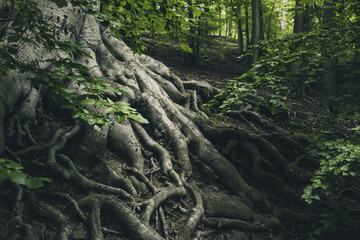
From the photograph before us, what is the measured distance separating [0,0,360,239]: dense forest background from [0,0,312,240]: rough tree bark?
21 mm

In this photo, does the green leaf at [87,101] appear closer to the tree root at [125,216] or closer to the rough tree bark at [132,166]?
the rough tree bark at [132,166]

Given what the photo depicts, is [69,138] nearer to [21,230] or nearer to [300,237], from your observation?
[21,230]

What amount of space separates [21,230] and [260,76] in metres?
4.05

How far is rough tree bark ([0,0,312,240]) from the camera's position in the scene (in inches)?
132

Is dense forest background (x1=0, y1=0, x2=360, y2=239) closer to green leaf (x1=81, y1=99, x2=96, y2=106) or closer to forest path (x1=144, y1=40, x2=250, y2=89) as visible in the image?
green leaf (x1=81, y1=99, x2=96, y2=106)

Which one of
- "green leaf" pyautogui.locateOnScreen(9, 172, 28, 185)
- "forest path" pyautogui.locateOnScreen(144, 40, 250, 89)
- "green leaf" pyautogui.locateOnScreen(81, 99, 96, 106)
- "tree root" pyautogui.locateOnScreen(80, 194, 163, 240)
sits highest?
"forest path" pyautogui.locateOnScreen(144, 40, 250, 89)

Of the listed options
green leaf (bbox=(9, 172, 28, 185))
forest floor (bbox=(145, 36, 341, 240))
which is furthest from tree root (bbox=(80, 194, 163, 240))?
green leaf (bbox=(9, 172, 28, 185))

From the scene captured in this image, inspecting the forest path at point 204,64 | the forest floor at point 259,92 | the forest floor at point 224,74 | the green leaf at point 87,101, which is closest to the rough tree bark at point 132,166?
the forest floor at point 259,92

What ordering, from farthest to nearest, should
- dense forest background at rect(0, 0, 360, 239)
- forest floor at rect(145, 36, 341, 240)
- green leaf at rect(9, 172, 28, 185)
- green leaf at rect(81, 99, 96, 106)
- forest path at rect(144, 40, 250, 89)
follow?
1. forest path at rect(144, 40, 250, 89)
2. forest floor at rect(145, 36, 341, 240)
3. dense forest background at rect(0, 0, 360, 239)
4. green leaf at rect(81, 99, 96, 106)
5. green leaf at rect(9, 172, 28, 185)

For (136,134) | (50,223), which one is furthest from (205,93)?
(50,223)

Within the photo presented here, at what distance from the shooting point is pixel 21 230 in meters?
2.81

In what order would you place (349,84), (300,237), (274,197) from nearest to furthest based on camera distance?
(349,84), (300,237), (274,197)

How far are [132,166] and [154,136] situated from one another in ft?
3.42

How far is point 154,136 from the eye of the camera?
5.48 metres
